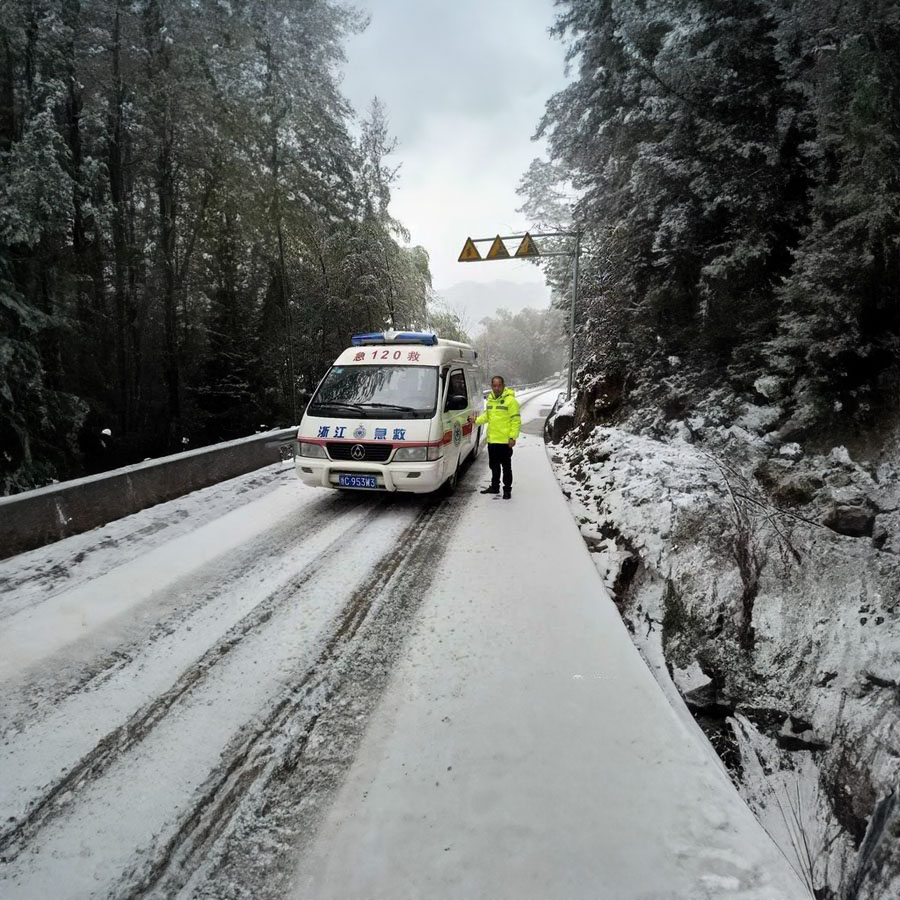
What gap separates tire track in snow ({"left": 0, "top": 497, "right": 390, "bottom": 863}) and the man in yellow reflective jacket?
387 centimetres

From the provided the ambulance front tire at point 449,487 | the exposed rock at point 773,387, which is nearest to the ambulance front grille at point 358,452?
the ambulance front tire at point 449,487

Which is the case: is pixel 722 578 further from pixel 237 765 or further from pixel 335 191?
pixel 335 191

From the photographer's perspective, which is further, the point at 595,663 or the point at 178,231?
the point at 178,231

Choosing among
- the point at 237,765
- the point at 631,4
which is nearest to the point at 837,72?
the point at 631,4

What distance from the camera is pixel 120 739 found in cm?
269

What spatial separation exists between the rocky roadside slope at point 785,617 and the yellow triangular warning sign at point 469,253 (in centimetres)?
895

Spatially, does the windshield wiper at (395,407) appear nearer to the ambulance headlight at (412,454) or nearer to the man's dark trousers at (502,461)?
the ambulance headlight at (412,454)

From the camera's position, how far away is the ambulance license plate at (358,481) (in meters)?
6.48

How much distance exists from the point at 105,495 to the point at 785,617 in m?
7.44

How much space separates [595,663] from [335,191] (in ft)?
58.3

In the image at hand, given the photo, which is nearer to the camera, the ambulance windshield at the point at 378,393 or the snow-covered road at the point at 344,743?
the snow-covered road at the point at 344,743

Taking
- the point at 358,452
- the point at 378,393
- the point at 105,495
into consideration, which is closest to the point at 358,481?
the point at 358,452

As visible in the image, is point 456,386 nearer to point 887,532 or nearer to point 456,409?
point 456,409

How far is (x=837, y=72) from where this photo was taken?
18.5ft
